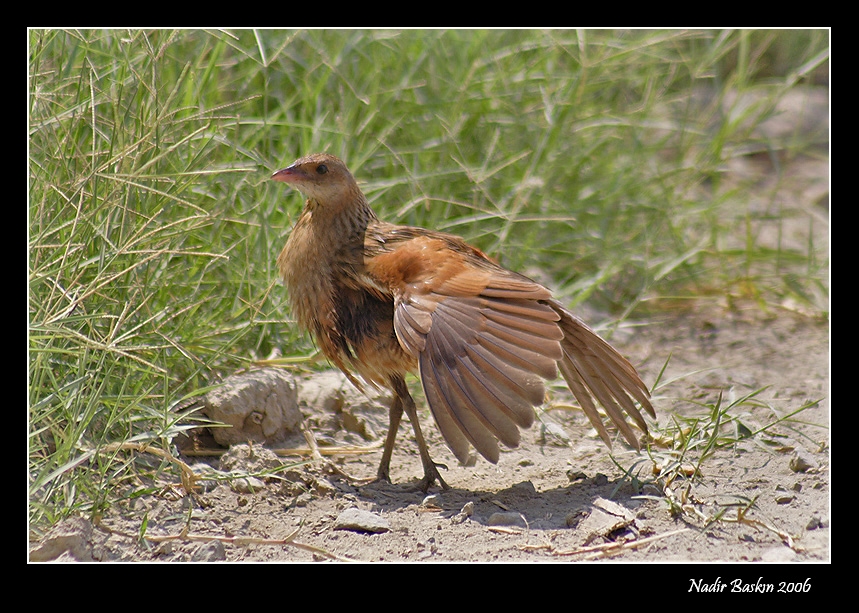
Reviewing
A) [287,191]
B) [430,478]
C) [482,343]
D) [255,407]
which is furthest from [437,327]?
[287,191]

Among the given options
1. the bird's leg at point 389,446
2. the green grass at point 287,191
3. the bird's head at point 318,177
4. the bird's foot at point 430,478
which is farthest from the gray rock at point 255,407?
the bird's head at point 318,177

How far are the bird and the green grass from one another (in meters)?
0.39

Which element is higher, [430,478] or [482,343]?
[482,343]

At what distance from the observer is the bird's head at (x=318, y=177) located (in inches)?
175

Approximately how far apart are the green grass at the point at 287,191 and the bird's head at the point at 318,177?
0.29 meters

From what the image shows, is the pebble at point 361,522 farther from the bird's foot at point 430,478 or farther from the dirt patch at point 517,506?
the bird's foot at point 430,478

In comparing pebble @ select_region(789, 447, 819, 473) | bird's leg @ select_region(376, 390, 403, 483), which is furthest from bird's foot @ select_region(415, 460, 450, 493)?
pebble @ select_region(789, 447, 819, 473)

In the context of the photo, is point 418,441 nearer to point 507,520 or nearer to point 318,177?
point 507,520

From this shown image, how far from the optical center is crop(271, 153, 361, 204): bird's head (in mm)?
4441

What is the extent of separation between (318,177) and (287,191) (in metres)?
0.97

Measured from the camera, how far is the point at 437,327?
151 inches

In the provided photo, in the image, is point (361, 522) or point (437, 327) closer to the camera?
point (361, 522)

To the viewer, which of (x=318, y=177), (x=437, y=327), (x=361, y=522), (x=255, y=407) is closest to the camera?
(x=361, y=522)

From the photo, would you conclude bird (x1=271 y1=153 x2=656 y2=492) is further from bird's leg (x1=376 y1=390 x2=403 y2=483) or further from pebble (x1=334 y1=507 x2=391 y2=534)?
pebble (x1=334 y1=507 x2=391 y2=534)
